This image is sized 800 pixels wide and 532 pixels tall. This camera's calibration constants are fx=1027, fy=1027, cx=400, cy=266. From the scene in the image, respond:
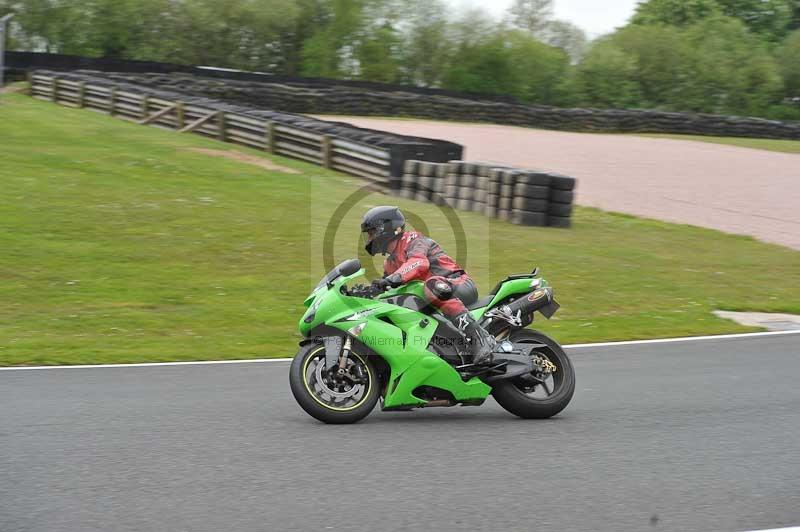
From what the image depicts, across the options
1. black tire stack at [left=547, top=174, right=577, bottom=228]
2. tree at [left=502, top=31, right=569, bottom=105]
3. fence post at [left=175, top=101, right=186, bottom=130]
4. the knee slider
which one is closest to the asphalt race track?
the knee slider

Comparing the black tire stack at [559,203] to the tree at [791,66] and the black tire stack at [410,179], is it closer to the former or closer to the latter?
the black tire stack at [410,179]

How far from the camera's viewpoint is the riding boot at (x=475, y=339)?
7.59 m

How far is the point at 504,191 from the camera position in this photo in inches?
762

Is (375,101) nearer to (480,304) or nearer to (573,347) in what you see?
(573,347)

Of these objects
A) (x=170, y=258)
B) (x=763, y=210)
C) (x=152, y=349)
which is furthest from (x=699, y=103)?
(x=152, y=349)

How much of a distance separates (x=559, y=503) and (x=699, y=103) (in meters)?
57.7

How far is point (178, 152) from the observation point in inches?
976

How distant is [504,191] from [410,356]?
40.1 feet

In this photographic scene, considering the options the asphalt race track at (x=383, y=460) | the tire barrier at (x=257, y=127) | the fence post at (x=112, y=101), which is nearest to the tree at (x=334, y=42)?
the tire barrier at (x=257, y=127)

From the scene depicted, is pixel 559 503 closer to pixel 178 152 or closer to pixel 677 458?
pixel 677 458

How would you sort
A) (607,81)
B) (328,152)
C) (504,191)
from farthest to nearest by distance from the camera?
(607,81), (328,152), (504,191)

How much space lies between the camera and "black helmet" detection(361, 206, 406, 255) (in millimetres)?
7293

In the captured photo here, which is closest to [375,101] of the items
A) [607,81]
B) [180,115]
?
[180,115]

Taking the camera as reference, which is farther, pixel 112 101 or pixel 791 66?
pixel 791 66
